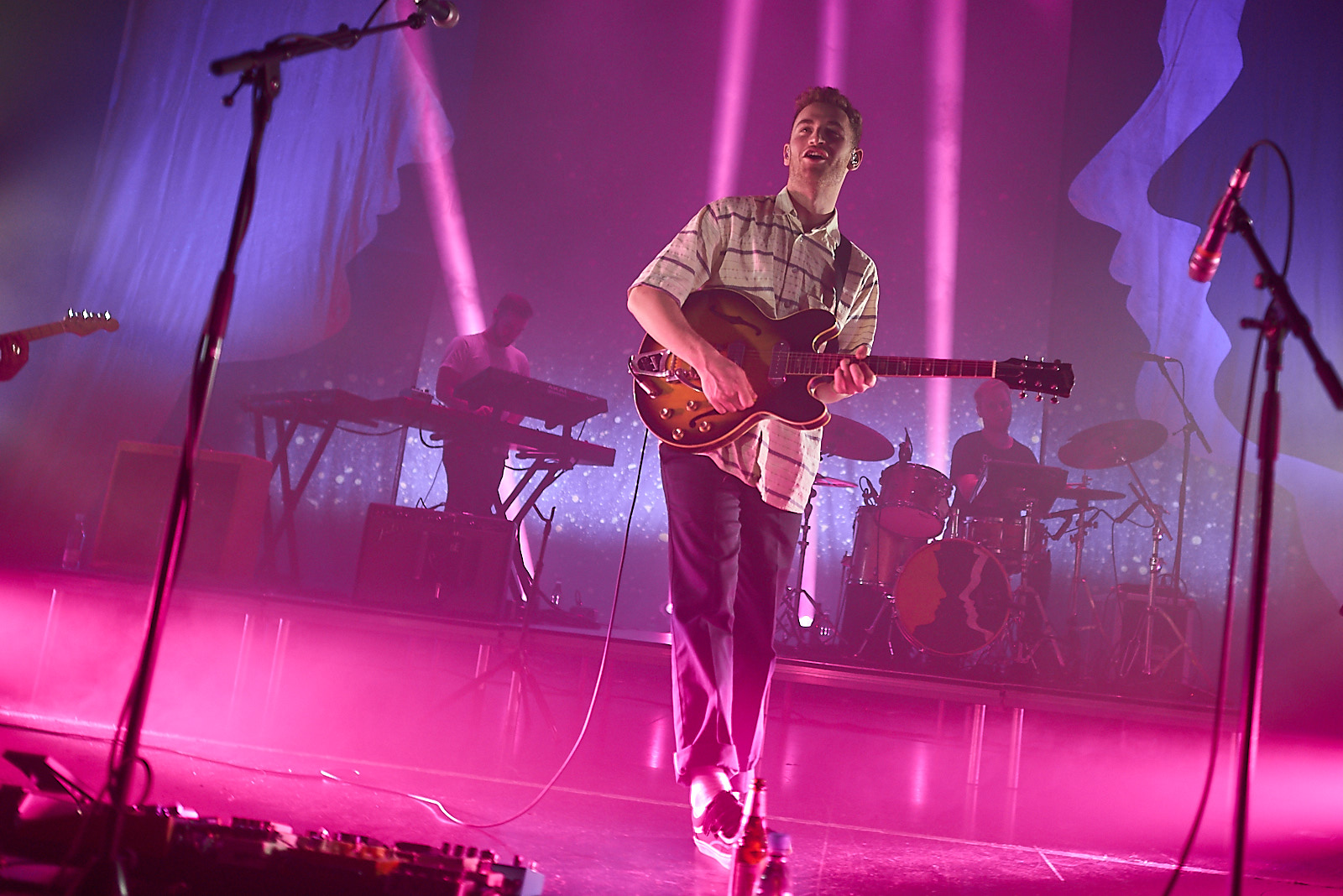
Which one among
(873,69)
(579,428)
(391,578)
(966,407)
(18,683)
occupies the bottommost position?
(18,683)

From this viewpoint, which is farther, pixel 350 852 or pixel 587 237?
pixel 587 237

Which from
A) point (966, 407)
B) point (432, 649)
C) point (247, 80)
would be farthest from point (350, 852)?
point (966, 407)

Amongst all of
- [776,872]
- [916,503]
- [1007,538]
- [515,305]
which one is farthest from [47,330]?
[1007,538]

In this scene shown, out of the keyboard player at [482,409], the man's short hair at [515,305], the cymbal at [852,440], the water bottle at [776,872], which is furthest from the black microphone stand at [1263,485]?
the man's short hair at [515,305]

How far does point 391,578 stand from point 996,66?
5320 mm

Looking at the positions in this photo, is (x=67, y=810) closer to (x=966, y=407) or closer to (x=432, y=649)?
(x=432, y=649)

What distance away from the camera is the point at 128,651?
12.5 feet

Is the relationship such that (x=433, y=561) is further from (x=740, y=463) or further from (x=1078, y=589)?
(x=1078, y=589)

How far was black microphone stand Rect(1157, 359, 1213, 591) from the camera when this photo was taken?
545 centimetres

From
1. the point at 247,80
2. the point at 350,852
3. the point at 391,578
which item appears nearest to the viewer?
the point at 350,852

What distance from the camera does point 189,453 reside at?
1.51 m

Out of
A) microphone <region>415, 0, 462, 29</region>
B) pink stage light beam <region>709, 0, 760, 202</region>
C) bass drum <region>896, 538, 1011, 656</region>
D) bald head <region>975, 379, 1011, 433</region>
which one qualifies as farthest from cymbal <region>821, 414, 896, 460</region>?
microphone <region>415, 0, 462, 29</region>

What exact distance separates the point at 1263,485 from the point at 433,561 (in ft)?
11.2

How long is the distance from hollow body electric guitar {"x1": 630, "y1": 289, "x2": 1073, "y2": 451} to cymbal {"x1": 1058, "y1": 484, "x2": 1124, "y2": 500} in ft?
8.90
